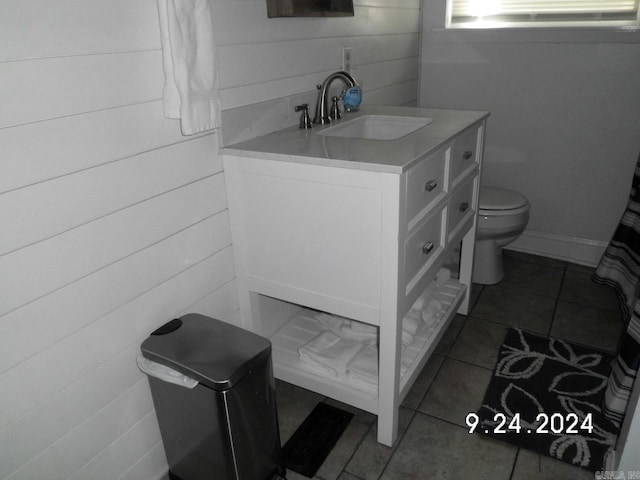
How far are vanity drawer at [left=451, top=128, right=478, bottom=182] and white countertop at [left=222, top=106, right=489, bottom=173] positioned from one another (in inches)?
2.0

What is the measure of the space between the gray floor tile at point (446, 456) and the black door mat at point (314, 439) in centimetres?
20

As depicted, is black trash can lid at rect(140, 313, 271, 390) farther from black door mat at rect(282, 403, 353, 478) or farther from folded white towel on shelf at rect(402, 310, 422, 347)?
folded white towel on shelf at rect(402, 310, 422, 347)

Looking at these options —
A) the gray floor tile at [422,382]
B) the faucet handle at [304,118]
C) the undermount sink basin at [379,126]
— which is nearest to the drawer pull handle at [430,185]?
the undermount sink basin at [379,126]

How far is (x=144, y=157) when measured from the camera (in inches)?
51.1

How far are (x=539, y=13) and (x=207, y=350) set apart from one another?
2330 millimetres

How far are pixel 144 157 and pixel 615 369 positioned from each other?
1597 mm

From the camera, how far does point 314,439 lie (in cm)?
164

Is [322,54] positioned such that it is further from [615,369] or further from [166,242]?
[615,369]

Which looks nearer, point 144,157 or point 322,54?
point 144,157

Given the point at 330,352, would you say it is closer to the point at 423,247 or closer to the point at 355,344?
the point at 355,344

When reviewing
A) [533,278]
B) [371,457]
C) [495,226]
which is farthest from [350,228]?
[533,278]

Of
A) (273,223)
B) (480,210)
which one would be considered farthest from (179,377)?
(480,210)

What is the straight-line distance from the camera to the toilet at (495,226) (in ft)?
7.74

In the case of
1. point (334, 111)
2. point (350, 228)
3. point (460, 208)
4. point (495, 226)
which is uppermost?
point (334, 111)
